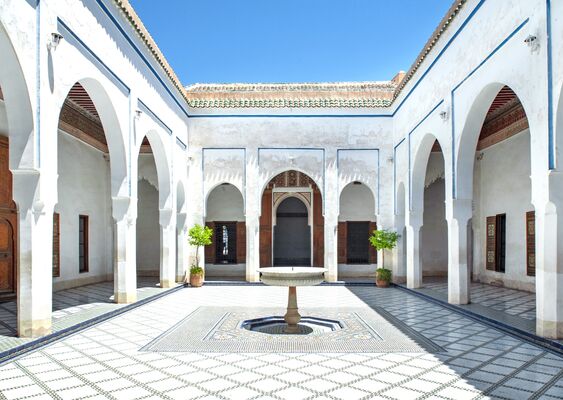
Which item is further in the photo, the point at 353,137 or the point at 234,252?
the point at 234,252

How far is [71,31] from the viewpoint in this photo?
5.11 metres

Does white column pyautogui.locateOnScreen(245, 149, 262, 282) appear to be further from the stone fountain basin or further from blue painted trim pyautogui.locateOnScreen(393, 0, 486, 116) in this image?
the stone fountain basin

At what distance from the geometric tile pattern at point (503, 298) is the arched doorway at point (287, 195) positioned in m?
3.30

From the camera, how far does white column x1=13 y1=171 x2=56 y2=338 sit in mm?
4406

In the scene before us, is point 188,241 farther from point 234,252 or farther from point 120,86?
point 120,86

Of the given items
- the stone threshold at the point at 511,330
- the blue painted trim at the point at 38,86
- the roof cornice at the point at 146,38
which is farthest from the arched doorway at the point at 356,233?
the blue painted trim at the point at 38,86

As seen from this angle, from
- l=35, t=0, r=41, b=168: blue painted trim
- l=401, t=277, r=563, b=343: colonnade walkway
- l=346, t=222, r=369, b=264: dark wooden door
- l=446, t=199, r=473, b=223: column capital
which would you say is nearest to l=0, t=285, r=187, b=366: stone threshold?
l=35, t=0, r=41, b=168: blue painted trim

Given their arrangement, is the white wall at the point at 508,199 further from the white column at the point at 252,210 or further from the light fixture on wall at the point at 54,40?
the light fixture on wall at the point at 54,40

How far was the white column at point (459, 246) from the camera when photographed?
681cm

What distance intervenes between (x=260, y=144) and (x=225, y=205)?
2411 millimetres

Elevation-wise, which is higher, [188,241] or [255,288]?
[188,241]

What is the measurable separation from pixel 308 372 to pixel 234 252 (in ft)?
28.4

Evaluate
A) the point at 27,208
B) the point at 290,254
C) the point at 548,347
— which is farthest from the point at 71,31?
the point at 290,254

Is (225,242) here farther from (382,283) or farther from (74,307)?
(74,307)
